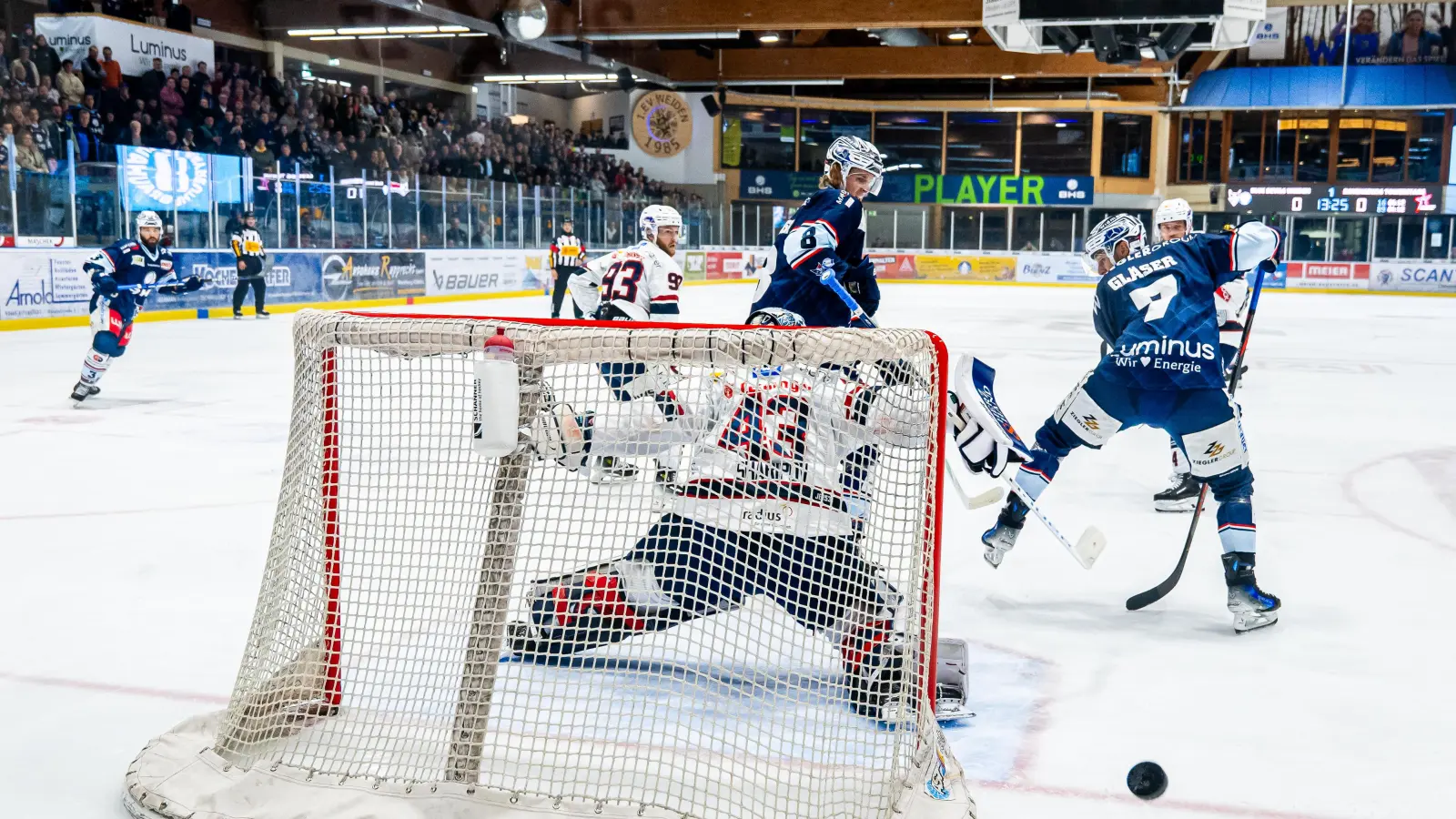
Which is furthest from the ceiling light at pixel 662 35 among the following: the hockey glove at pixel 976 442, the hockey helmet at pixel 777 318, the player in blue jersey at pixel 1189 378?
the hockey glove at pixel 976 442

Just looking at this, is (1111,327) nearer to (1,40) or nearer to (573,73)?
(1,40)

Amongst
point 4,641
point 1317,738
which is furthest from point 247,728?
point 1317,738

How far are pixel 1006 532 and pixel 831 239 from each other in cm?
97

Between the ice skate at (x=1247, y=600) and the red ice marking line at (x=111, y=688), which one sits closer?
the red ice marking line at (x=111, y=688)

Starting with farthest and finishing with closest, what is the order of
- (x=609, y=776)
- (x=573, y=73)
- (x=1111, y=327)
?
1. (x=573, y=73)
2. (x=1111, y=327)
3. (x=609, y=776)

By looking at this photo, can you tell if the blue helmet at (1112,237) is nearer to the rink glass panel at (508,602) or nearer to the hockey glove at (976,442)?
the hockey glove at (976,442)

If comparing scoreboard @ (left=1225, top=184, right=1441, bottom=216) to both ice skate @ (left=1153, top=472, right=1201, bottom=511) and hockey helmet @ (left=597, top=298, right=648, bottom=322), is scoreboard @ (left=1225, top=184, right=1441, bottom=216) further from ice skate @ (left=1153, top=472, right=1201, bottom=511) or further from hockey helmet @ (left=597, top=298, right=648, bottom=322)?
hockey helmet @ (left=597, top=298, right=648, bottom=322)

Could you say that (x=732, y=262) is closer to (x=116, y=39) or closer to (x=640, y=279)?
(x=116, y=39)

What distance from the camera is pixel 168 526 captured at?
13.3 ft

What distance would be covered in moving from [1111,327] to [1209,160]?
27771 millimetres

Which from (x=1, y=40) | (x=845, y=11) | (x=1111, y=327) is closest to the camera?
(x=1111, y=327)

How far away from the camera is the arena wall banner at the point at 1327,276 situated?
2259 centimetres

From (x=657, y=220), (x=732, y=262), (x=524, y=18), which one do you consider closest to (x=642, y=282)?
(x=657, y=220)

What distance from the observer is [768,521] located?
2.24 meters
